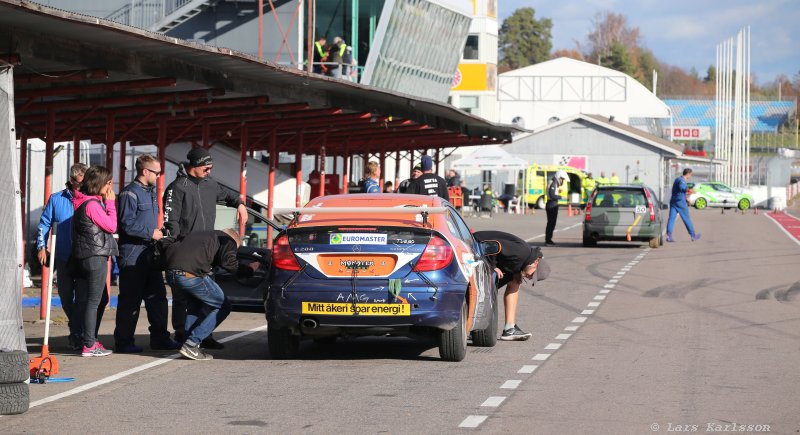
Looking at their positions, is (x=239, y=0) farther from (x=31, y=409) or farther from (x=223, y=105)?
(x=31, y=409)

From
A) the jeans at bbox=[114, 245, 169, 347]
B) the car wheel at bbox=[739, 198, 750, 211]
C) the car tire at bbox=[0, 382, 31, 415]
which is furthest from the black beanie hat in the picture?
the car wheel at bbox=[739, 198, 750, 211]

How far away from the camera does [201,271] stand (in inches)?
480

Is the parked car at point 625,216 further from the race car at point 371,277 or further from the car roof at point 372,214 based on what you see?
the race car at point 371,277

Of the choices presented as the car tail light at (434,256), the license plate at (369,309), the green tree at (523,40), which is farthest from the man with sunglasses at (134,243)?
the green tree at (523,40)

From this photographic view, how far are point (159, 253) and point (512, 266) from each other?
136 inches

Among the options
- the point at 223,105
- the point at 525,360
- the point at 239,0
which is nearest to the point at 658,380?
the point at 525,360

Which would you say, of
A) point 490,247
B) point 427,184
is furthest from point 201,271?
point 427,184

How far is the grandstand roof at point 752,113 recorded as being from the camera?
153100mm

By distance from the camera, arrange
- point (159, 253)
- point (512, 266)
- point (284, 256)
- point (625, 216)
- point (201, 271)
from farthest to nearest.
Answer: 1. point (625, 216)
2. point (512, 266)
3. point (159, 253)
4. point (201, 271)
5. point (284, 256)

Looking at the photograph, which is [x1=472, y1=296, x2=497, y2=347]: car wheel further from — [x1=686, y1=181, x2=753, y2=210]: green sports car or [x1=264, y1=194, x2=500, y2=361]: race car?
[x1=686, y1=181, x2=753, y2=210]: green sports car

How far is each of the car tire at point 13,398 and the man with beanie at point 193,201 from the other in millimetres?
3431

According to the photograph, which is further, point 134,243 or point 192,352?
point 134,243

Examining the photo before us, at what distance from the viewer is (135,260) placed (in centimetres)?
1275

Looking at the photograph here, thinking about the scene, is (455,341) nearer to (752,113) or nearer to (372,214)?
(372,214)
